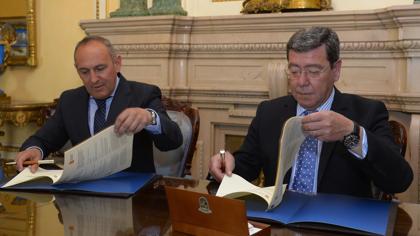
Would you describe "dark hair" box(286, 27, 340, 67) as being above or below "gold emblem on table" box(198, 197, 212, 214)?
above

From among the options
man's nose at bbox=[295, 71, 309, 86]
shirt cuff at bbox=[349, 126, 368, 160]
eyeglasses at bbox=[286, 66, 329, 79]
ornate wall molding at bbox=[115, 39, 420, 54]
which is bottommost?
shirt cuff at bbox=[349, 126, 368, 160]

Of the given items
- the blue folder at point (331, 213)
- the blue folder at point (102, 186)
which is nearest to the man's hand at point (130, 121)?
the blue folder at point (102, 186)

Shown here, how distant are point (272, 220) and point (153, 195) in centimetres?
→ 45

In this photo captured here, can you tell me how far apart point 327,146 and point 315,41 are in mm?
363

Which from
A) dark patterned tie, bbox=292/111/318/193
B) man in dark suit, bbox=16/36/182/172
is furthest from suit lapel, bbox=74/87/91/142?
dark patterned tie, bbox=292/111/318/193

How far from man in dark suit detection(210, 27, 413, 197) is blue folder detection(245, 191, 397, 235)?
156 mm

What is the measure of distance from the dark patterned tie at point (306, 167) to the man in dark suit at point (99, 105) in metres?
0.56

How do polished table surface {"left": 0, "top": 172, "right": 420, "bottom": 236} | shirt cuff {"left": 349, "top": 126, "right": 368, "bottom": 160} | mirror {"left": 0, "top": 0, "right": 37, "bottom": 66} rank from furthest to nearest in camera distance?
mirror {"left": 0, "top": 0, "right": 37, "bottom": 66}, shirt cuff {"left": 349, "top": 126, "right": 368, "bottom": 160}, polished table surface {"left": 0, "top": 172, "right": 420, "bottom": 236}

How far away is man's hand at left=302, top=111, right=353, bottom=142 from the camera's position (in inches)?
55.6

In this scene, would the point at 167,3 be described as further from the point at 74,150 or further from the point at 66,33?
the point at 74,150

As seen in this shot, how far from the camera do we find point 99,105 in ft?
7.43

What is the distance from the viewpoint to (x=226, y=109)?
3.57 metres

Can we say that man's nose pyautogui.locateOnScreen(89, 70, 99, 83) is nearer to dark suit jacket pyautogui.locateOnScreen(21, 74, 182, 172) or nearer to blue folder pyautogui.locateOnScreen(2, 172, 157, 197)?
dark suit jacket pyautogui.locateOnScreen(21, 74, 182, 172)

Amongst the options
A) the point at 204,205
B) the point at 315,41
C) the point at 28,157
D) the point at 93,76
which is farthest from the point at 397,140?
the point at 28,157
